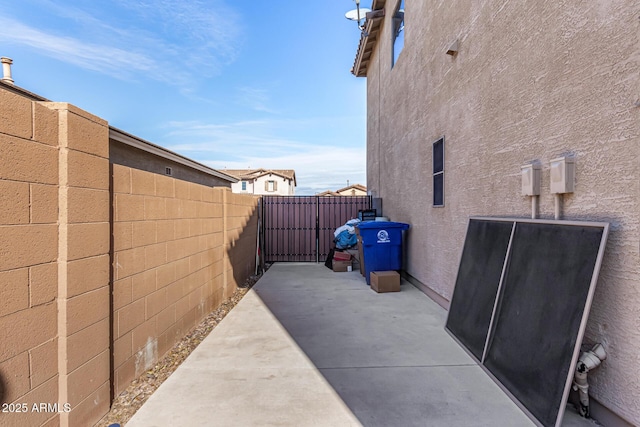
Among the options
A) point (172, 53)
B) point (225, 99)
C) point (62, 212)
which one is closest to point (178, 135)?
point (225, 99)

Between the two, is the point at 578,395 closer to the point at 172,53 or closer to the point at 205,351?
the point at 205,351

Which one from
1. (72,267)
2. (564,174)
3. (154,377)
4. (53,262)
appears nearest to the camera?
(53,262)

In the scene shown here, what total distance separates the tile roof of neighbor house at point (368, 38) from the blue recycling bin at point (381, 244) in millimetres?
6041

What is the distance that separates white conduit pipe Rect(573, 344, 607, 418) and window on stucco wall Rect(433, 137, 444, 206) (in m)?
3.16

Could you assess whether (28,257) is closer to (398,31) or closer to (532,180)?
(532,180)

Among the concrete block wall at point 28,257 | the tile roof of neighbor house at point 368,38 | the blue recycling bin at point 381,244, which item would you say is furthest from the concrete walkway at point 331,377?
the tile roof of neighbor house at point 368,38

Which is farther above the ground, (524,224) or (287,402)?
(524,224)

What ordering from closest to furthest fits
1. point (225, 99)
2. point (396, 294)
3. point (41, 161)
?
point (41, 161), point (396, 294), point (225, 99)

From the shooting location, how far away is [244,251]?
24.7 feet

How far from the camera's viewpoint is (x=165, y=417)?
2406 millimetres

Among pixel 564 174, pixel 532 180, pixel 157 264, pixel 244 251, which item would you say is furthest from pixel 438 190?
pixel 244 251

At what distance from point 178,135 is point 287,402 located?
2300 cm

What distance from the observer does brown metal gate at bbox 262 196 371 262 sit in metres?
10.5

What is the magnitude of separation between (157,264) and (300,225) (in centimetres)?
728
